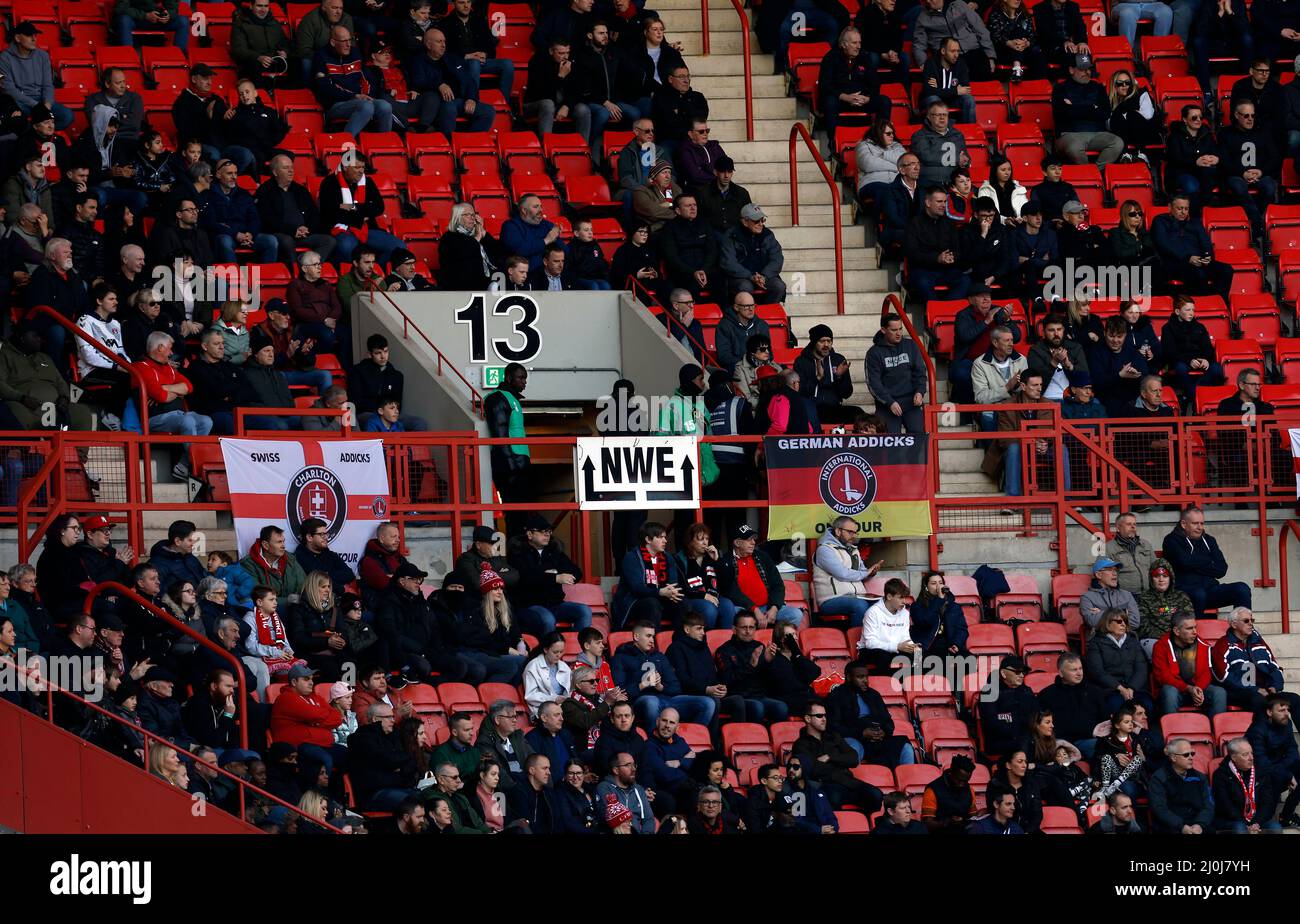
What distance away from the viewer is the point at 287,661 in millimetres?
19562

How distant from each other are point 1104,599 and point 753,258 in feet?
15.5

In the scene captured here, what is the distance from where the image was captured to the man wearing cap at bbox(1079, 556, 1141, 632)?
69.9 ft

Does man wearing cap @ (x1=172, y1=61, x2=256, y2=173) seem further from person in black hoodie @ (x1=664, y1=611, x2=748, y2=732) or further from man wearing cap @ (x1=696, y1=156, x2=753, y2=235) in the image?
person in black hoodie @ (x1=664, y1=611, x2=748, y2=732)

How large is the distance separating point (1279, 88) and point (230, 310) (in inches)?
391

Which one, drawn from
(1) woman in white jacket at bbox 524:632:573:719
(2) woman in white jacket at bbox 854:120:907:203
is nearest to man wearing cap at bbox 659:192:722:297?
(2) woman in white jacket at bbox 854:120:907:203

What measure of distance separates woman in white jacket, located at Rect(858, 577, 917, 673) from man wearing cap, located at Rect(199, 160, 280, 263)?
228 inches

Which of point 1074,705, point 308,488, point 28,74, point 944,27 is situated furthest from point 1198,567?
point 28,74

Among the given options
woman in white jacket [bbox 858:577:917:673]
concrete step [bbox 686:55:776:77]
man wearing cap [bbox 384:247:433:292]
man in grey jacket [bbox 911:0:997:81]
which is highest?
man in grey jacket [bbox 911:0:997:81]

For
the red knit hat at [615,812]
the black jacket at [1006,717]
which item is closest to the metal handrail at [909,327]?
the black jacket at [1006,717]

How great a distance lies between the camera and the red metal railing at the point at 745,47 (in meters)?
26.7

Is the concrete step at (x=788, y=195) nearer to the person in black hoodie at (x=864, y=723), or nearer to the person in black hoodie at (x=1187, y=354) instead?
the person in black hoodie at (x=1187, y=354)

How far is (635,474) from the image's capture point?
2142cm

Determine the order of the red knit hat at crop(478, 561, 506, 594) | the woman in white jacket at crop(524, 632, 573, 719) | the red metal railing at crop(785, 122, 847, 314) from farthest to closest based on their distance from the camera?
the red metal railing at crop(785, 122, 847, 314) < the red knit hat at crop(478, 561, 506, 594) < the woman in white jacket at crop(524, 632, 573, 719)

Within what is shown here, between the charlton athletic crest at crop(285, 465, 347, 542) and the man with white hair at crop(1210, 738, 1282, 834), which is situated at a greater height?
the charlton athletic crest at crop(285, 465, 347, 542)
